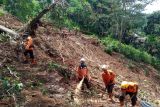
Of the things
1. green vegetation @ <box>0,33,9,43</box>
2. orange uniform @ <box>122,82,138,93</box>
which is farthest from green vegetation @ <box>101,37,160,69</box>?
orange uniform @ <box>122,82,138,93</box>

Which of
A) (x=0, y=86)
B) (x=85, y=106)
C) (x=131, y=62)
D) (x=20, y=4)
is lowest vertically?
(x=131, y=62)

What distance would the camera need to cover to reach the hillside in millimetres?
12461

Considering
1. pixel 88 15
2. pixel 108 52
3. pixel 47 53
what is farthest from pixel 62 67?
pixel 88 15

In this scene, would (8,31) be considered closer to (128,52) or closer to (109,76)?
(109,76)

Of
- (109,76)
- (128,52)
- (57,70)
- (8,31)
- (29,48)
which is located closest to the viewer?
(109,76)

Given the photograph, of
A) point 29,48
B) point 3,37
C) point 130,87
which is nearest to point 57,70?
point 29,48

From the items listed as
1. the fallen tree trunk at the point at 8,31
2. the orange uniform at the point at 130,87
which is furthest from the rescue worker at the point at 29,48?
the orange uniform at the point at 130,87

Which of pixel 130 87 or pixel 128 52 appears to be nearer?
pixel 130 87

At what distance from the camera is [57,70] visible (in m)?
15.4

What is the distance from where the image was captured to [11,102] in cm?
1130

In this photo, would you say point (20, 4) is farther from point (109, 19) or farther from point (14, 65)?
point (109, 19)

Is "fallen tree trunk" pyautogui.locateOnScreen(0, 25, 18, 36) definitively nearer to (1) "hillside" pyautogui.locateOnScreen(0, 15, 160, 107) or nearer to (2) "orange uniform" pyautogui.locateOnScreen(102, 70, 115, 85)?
(1) "hillside" pyautogui.locateOnScreen(0, 15, 160, 107)

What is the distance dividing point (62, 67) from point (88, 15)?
17.7 metres

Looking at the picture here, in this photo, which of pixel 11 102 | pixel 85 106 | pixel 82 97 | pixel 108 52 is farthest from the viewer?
pixel 108 52
